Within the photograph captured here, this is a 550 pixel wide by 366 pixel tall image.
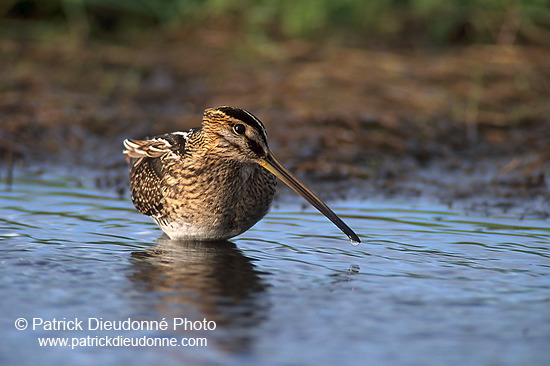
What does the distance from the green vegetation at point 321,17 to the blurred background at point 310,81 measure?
19 mm

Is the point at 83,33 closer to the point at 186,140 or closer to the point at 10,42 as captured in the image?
the point at 10,42

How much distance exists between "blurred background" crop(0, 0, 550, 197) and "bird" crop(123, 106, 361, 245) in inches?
79.7

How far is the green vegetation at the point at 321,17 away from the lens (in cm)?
1075

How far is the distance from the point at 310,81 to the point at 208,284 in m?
5.55

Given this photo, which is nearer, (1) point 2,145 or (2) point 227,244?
(2) point 227,244

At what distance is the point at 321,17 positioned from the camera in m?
10.9

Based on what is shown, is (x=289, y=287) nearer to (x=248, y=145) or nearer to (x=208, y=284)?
(x=208, y=284)

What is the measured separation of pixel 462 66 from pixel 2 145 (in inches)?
198

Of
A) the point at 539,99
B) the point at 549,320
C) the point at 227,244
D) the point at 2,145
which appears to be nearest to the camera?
the point at 549,320

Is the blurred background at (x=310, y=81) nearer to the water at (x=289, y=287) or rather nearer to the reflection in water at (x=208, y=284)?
the water at (x=289, y=287)

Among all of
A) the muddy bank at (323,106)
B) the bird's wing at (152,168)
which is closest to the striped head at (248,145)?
the bird's wing at (152,168)

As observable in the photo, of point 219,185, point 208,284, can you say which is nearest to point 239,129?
point 219,185

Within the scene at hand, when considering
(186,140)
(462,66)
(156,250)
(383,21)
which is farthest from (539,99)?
(156,250)

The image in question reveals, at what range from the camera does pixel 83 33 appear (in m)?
11.1
